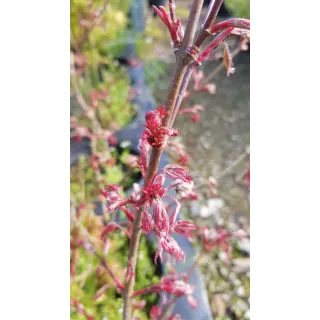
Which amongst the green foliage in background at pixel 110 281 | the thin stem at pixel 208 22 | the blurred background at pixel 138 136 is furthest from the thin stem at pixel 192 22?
the green foliage in background at pixel 110 281

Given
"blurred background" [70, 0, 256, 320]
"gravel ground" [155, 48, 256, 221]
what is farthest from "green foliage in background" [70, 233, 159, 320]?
"gravel ground" [155, 48, 256, 221]

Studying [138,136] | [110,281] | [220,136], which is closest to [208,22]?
[110,281]

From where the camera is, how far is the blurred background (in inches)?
36.3

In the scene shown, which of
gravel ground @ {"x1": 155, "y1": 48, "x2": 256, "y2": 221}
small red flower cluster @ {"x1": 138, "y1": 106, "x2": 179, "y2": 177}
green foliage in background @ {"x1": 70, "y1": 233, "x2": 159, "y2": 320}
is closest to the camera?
small red flower cluster @ {"x1": 138, "y1": 106, "x2": 179, "y2": 177}

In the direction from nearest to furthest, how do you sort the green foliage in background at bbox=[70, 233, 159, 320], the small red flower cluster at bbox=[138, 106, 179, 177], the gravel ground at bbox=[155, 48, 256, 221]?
the small red flower cluster at bbox=[138, 106, 179, 177], the green foliage in background at bbox=[70, 233, 159, 320], the gravel ground at bbox=[155, 48, 256, 221]

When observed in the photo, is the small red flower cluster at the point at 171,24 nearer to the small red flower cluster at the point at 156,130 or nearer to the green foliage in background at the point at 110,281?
the small red flower cluster at the point at 156,130

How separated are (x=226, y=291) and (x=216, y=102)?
0.98 meters

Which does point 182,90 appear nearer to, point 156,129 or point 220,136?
point 156,129

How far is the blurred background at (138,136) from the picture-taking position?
921 mm

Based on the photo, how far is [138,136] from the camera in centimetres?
135

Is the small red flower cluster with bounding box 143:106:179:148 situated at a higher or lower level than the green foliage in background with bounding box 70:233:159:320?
higher

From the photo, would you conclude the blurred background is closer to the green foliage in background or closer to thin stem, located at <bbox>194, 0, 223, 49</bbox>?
the green foliage in background

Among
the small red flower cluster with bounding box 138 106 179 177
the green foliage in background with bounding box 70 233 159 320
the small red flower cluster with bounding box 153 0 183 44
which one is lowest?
the green foliage in background with bounding box 70 233 159 320
